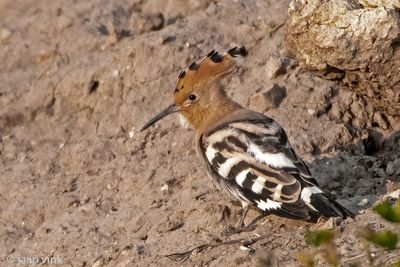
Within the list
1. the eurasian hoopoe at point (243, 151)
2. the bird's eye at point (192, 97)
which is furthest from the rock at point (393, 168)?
the bird's eye at point (192, 97)

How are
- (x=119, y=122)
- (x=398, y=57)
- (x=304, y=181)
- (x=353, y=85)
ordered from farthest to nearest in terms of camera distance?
(x=119, y=122) < (x=353, y=85) < (x=398, y=57) < (x=304, y=181)

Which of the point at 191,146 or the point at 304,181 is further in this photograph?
the point at 191,146

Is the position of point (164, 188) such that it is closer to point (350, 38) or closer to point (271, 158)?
point (271, 158)

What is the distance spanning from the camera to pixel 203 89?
18.2 feet

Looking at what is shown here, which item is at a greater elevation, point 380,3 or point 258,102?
point 380,3

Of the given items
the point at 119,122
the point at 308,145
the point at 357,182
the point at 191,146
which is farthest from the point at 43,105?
the point at 357,182

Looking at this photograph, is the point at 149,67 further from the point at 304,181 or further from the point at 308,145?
the point at 304,181

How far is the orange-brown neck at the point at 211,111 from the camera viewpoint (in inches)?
215

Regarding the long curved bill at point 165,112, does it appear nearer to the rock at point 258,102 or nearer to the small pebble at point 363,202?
the rock at point 258,102

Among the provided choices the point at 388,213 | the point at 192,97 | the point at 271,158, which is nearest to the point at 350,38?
the point at 271,158

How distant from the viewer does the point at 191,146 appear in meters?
5.79

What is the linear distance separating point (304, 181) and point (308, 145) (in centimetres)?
82

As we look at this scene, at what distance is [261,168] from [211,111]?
0.75 meters

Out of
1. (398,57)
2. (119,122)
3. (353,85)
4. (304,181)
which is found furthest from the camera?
(119,122)
